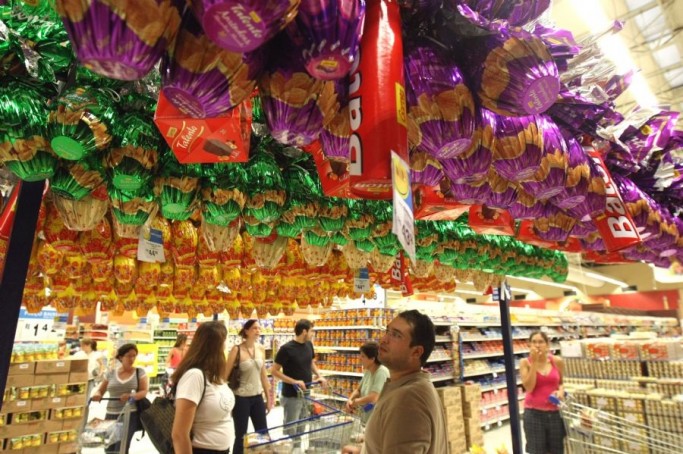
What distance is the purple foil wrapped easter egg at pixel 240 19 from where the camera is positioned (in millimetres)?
585

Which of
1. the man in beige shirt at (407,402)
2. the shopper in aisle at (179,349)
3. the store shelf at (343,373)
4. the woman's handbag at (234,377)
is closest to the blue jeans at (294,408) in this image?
the woman's handbag at (234,377)

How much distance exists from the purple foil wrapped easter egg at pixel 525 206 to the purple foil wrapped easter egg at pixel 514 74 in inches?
27.2

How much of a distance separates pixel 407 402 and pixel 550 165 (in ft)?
3.06

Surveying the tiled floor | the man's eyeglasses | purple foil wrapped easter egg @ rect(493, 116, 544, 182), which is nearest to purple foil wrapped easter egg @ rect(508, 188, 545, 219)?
purple foil wrapped easter egg @ rect(493, 116, 544, 182)

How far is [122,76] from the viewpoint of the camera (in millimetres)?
671

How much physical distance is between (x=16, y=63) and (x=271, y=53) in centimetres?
89

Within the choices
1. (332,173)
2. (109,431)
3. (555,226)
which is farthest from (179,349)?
(332,173)

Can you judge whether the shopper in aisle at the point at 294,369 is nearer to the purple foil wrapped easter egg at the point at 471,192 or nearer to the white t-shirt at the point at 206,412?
the white t-shirt at the point at 206,412

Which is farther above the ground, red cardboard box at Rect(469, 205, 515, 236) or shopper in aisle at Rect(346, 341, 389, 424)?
red cardboard box at Rect(469, 205, 515, 236)

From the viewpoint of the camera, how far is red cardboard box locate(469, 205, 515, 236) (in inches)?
80.7

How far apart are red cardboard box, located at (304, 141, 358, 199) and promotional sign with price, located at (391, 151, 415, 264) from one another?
0.57 meters

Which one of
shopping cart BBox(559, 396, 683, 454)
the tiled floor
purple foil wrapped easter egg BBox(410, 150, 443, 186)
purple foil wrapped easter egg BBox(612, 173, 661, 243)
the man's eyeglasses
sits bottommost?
the tiled floor

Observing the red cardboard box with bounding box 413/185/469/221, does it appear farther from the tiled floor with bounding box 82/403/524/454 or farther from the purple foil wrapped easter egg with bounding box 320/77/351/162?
the tiled floor with bounding box 82/403/524/454

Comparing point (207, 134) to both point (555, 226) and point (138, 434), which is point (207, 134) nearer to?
point (555, 226)
